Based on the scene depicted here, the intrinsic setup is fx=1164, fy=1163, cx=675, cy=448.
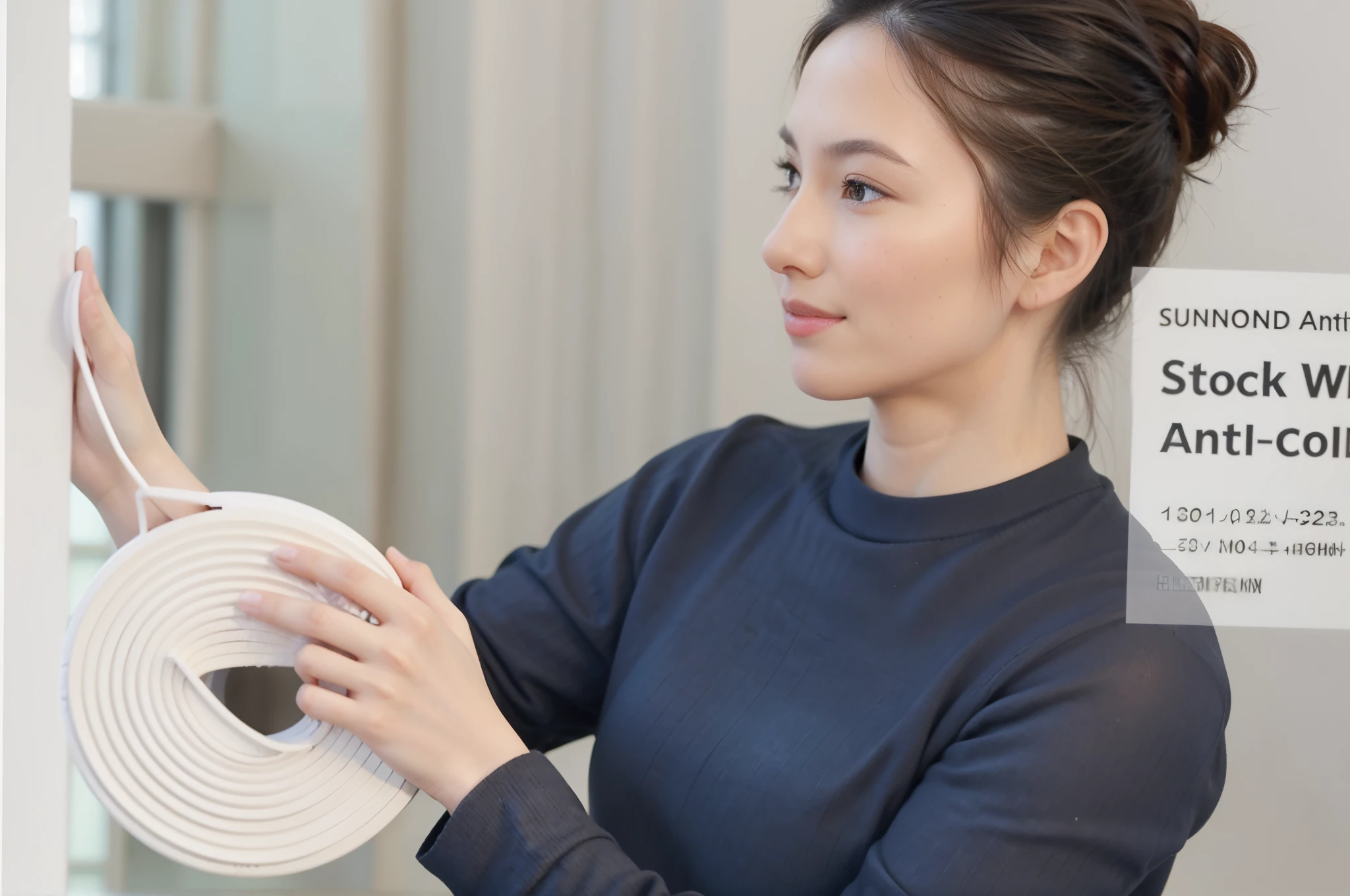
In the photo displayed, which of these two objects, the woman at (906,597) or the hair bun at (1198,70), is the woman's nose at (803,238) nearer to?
the woman at (906,597)

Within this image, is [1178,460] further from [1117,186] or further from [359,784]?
[359,784]

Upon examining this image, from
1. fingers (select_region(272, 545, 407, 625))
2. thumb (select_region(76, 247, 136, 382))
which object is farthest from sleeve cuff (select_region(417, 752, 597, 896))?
thumb (select_region(76, 247, 136, 382))

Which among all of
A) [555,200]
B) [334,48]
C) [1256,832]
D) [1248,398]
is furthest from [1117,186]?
[334,48]

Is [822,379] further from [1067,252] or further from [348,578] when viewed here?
[348,578]

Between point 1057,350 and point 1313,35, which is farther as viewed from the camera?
point 1057,350

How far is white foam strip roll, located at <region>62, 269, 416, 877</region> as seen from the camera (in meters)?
0.48

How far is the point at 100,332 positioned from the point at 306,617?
0.15 m

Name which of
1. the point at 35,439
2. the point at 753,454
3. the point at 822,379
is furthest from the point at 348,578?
the point at 753,454

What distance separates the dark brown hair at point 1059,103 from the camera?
0.60m

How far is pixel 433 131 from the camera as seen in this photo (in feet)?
3.00

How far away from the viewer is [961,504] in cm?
69

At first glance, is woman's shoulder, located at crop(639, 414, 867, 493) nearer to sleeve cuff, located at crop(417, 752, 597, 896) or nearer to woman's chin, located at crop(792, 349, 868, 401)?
woman's chin, located at crop(792, 349, 868, 401)

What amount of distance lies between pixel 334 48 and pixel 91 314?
48 cm

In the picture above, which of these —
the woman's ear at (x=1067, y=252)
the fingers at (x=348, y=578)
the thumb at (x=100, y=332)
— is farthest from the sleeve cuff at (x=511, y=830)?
the woman's ear at (x=1067, y=252)
